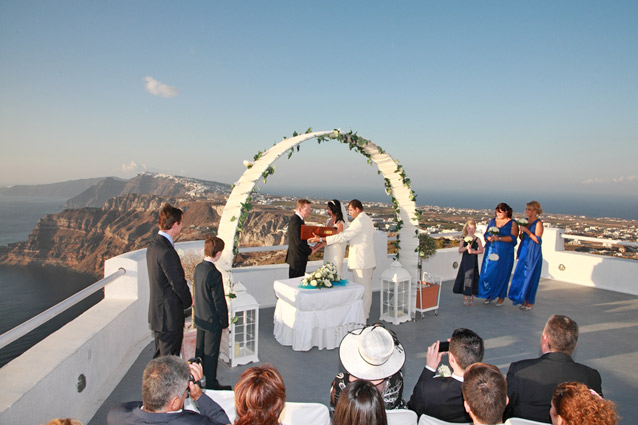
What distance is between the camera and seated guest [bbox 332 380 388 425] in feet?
5.49

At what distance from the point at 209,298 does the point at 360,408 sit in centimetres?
251

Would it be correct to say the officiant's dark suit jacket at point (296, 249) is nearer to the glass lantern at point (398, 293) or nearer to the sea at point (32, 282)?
the glass lantern at point (398, 293)

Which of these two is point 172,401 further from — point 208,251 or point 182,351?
point 182,351

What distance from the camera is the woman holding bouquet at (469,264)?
7129mm

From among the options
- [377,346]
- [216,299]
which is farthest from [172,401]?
[216,299]

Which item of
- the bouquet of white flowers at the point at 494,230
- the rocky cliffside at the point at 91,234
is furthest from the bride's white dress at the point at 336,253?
the rocky cliffside at the point at 91,234

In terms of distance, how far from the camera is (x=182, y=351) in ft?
14.0

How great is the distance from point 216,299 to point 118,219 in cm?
3411

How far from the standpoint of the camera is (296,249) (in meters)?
5.99

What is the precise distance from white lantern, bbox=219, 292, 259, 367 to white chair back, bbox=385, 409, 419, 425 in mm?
2713

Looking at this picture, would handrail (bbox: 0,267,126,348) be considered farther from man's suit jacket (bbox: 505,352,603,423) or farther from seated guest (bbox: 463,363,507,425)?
man's suit jacket (bbox: 505,352,603,423)

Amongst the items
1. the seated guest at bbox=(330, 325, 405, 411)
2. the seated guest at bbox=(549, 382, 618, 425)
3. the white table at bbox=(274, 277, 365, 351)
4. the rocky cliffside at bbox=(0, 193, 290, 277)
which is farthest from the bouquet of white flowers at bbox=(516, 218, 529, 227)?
the rocky cliffside at bbox=(0, 193, 290, 277)

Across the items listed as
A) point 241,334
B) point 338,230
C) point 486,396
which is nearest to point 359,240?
point 338,230

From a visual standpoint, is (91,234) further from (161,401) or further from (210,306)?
(161,401)
